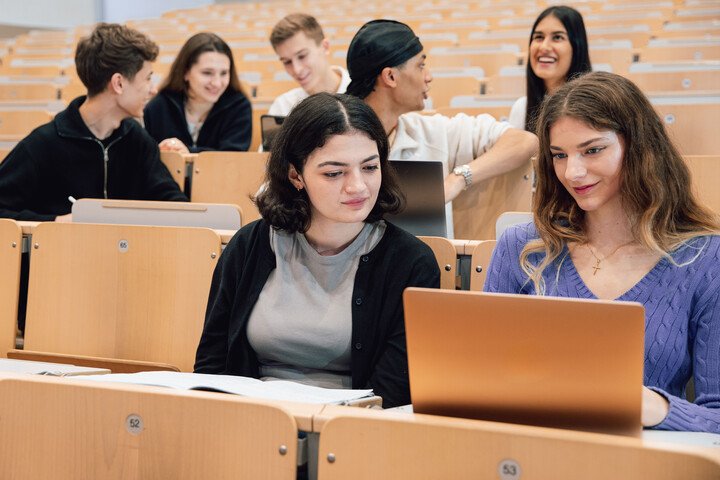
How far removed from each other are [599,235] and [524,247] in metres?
→ 0.12

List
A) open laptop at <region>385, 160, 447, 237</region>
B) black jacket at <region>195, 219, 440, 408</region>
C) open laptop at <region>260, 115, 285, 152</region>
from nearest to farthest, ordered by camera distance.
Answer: black jacket at <region>195, 219, 440, 408</region> → open laptop at <region>385, 160, 447, 237</region> → open laptop at <region>260, 115, 285, 152</region>

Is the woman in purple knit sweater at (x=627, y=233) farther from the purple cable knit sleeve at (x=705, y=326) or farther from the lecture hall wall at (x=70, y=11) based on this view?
the lecture hall wall at (x=70, y=11)

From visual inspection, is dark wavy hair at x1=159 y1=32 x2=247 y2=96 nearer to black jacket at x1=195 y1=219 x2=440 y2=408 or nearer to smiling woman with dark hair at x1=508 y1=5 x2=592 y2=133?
smiling woman with dark hair at x1=508 y1=5 x2=592 y2=133

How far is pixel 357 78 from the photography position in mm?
2020

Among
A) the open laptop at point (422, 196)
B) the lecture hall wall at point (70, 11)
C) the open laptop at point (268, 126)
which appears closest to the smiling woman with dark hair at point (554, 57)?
the open laptop at point (268, 126)

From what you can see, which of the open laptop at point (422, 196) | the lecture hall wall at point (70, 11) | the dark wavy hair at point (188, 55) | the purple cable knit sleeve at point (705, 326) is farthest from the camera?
the lecture hall wall at point (70, 11)

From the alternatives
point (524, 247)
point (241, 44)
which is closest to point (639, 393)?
point (524, 247)

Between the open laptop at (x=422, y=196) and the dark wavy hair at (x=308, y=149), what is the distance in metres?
0.25

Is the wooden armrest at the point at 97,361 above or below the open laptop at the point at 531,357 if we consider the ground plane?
below

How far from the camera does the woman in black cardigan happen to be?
108 inches

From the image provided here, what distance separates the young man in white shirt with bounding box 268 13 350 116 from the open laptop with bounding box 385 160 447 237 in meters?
1.14

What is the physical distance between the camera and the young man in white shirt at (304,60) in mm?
2758

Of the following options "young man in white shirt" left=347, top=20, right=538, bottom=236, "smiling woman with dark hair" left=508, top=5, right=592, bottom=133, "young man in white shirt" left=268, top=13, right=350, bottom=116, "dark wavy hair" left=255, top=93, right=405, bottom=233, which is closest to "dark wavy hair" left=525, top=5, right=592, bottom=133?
"smiling woman with dark hair" left=508, top=5, right=592, bottom=133

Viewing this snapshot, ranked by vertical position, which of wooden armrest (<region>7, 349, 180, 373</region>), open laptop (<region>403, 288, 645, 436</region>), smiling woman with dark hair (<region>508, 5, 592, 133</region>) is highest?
smiling woman with dark hair (<region>508, 5, 592, 133</region>)
